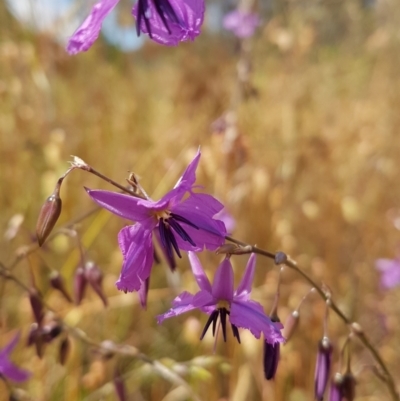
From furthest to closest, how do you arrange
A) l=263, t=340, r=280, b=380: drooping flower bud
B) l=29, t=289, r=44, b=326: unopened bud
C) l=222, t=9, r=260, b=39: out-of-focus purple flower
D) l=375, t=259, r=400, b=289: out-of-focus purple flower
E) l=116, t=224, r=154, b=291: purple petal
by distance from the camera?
l=222, t=9, r=260, b=39: out-of-focus purple flower
l=375, t=259, r=400, b=289: out-of-focus purple flower
l=29, t=289, r=44, b=326: unopened bud
l=263, t=340, r=280, b=380: drooping flower bud
l=116, t=224, r=154, b=291: purple petal

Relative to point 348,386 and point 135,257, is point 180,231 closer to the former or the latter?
point 135,257

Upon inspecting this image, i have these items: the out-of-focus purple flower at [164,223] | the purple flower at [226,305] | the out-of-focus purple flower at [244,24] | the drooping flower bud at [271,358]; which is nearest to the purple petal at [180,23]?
the out-of-focus purple flower at [164,223]

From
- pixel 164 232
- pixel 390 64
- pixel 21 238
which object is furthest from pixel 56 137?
pixel 390 64

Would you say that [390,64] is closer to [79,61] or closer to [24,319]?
[79,61]

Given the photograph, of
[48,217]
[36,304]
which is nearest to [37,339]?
[36,304]

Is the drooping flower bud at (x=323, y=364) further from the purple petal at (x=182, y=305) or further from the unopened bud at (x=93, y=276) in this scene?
the unopened bud at (x=93, y=276)

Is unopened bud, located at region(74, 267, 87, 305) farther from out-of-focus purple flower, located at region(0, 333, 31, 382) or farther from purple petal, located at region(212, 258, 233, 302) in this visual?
purple petal, located at region(212, 258, 233, 302)

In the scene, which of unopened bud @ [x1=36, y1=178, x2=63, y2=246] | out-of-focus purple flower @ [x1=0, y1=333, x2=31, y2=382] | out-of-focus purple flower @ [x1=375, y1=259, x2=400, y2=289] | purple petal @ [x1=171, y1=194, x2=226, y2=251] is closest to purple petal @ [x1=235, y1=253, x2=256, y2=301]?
purple petal @ [x1=171, y1=194, x2=226, y2=251]
